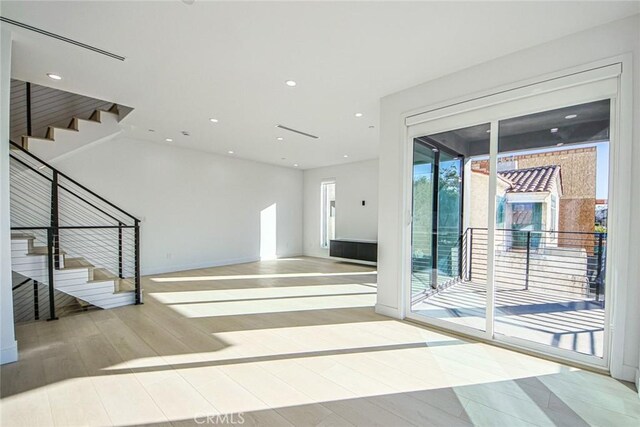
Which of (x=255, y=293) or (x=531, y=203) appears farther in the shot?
(x=255, y=293)

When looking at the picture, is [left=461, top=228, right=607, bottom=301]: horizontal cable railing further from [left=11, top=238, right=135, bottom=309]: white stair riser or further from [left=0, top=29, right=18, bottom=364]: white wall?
[left=11, top=238, right=135, bottom=309]: white stair riser

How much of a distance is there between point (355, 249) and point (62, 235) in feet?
20.0

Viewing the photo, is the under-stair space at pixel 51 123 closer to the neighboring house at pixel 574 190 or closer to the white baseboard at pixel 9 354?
the white baseboard at pixel 9 354

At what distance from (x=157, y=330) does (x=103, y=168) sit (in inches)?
157

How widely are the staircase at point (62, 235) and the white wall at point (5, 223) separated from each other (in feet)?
3.18

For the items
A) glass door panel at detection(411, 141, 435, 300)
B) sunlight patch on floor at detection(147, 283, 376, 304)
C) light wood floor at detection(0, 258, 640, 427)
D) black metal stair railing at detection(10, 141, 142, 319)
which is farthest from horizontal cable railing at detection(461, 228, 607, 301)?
black metal stair railing at detection(10, 141, 142, 319)

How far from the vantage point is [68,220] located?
16.7ft

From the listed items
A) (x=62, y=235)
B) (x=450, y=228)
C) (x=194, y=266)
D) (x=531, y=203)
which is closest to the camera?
(x=531, y=203)

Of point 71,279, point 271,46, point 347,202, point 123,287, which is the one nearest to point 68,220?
point 123,287

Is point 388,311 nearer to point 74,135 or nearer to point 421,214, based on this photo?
point 421,214

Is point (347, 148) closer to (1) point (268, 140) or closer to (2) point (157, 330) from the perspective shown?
(1) point (268, 140)

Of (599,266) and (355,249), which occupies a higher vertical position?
(599,266)

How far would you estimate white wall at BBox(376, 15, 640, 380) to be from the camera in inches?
85.6

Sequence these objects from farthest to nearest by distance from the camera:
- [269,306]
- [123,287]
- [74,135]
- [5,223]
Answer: [74,135] < [123,287] < [269,306] < [5,223]
